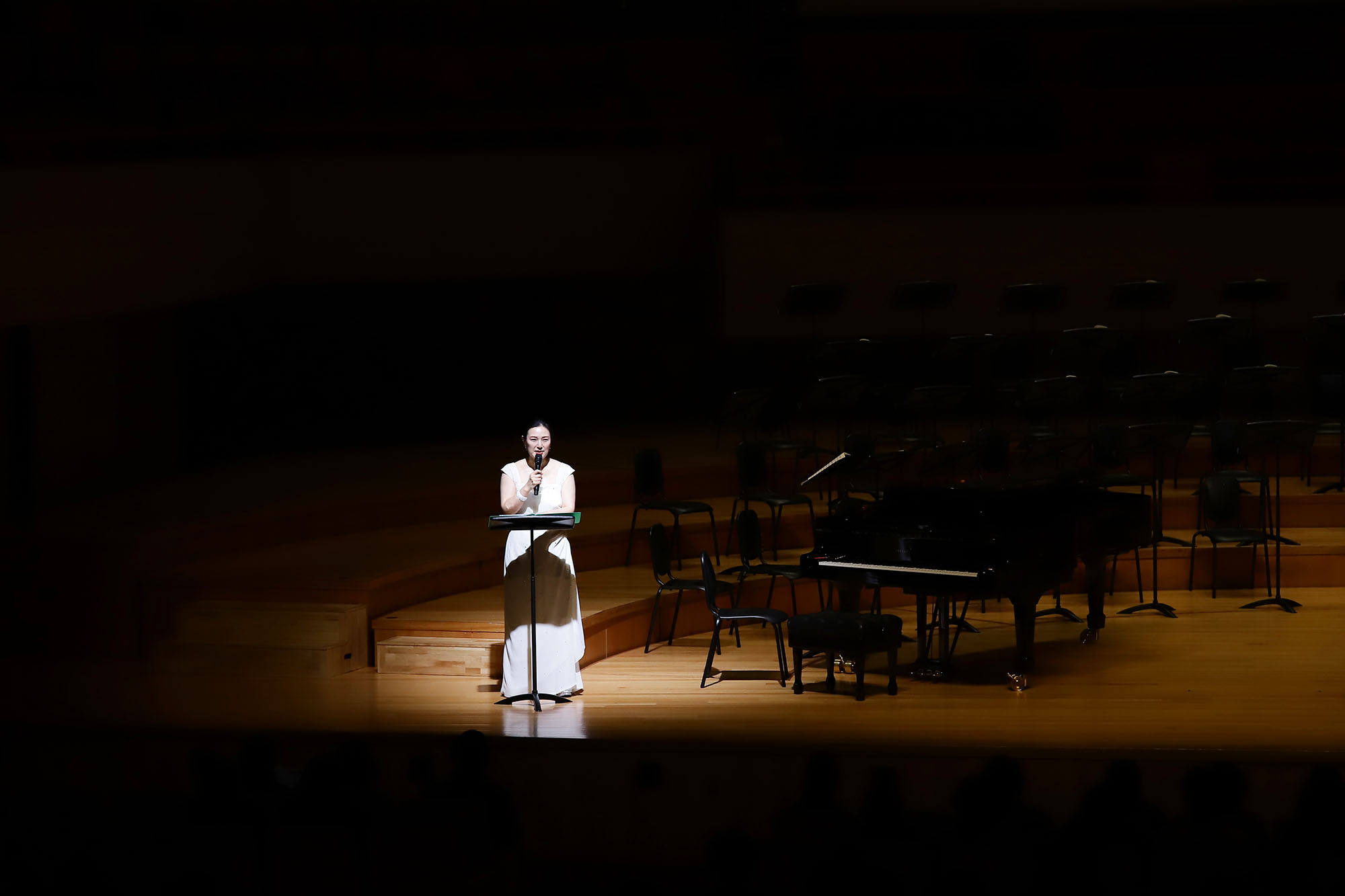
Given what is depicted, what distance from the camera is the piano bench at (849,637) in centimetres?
594

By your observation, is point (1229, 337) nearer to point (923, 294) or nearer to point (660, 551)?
point (923, 294)

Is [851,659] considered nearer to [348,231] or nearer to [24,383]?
[24,383]

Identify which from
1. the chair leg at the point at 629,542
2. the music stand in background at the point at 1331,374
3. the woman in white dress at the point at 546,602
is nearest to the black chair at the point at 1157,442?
the music stand in background at the point at 1331,374

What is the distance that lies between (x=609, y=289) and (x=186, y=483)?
3024 mm

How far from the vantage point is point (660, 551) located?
655cm

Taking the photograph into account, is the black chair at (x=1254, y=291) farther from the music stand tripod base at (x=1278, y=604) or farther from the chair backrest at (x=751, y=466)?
the chair backrest at (x=751, y=466)

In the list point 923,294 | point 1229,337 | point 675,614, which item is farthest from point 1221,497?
point 675,614

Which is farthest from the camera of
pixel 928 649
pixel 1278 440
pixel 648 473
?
pixel 648 473

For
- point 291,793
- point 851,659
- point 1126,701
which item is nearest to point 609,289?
point 851,659

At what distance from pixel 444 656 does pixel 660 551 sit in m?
0.97

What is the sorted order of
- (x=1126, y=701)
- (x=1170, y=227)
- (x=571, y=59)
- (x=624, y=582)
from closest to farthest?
(x=1126, y=701) < (x=624, y=582) < (x=1170, y=227) < (x=571, y=59)

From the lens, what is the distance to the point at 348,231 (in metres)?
9.72

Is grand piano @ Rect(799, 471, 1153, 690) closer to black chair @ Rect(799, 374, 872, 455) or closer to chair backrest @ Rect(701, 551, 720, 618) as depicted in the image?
chair backrest @ Rect(701, 551, 720, 618)

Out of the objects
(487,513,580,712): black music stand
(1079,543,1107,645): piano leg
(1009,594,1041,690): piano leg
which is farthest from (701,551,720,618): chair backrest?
(1079,543,1107,645): piano leg
